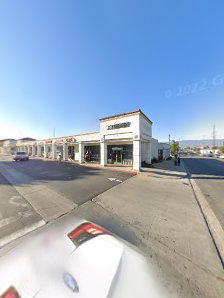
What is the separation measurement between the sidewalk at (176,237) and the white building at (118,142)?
793cm

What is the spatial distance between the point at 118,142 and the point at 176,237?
14273 millimetres

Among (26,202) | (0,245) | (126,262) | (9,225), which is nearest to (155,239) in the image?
(126,262)

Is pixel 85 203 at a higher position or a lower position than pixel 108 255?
lower

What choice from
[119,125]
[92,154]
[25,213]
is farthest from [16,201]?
[92,154]

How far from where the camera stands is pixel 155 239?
344cm

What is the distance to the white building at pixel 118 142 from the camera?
13.8 metres

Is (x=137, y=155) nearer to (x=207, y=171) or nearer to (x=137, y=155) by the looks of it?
(x=137, y=155)

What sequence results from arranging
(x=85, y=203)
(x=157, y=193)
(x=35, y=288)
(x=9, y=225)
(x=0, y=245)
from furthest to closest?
(x=157, y=193)
(x=85, y=203)
(x=9, y=225)
(x=0, y=245)
(x=35, y=288)

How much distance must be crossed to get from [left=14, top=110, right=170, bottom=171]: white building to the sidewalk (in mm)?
7929

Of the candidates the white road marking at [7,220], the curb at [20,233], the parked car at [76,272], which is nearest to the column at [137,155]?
the curb at [20,233]

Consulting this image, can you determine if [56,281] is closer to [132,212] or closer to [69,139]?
[132,212]

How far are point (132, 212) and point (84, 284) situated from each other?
3.70m

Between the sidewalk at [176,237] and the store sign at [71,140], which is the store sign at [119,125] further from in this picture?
the sidewalk at [176,237]

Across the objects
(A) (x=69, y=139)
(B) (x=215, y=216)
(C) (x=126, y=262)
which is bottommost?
(B) (x=215, y=216)
